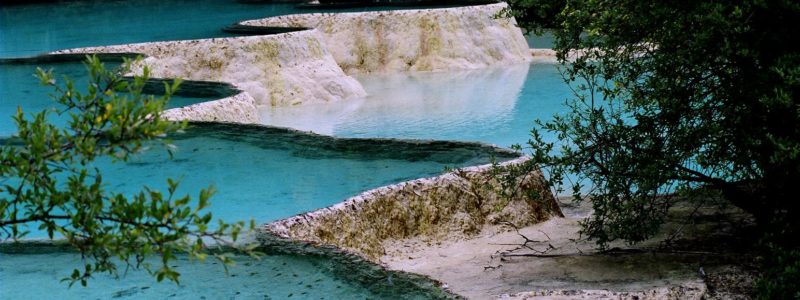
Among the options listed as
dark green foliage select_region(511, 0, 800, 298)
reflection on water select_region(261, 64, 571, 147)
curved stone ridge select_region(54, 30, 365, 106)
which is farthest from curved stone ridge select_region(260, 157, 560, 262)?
curved stone ridge select_region(54, 30, 365, 106)

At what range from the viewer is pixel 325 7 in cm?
2078

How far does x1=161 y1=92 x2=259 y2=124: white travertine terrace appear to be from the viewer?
10.2 m

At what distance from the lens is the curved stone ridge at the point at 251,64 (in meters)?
14.7

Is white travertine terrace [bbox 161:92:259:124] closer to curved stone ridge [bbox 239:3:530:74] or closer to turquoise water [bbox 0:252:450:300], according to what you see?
turquoise water [bbox 0:252:450:300]

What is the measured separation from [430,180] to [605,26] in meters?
1.62

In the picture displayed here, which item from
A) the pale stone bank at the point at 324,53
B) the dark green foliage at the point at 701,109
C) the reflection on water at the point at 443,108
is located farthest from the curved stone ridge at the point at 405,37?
the dark green foliage at the point at 701,109

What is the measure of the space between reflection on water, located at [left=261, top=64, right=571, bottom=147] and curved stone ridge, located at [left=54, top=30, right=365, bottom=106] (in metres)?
0.36

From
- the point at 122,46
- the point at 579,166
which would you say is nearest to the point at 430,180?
the point at 579,166

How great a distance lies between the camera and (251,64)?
1488cm

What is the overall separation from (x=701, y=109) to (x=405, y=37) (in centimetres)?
1257

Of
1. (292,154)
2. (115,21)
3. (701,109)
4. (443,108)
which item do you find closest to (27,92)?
(292,154)

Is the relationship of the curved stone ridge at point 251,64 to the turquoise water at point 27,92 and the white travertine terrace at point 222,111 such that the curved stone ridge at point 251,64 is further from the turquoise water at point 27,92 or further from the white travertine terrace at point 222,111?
the white travertine terrace at point 222,111

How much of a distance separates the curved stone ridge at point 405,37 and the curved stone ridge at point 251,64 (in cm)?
280

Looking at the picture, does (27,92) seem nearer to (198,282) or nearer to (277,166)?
(277,166)
